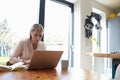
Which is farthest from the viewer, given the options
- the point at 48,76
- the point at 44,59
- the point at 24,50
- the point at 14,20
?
the point at 14,20

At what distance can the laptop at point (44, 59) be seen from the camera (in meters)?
1.45

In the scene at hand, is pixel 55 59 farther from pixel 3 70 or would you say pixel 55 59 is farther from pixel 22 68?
pixel 3 70

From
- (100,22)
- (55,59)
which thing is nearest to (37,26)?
(55,59)

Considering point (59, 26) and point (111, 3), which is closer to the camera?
point (59, 26)

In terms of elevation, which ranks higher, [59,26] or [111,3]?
[111,3]

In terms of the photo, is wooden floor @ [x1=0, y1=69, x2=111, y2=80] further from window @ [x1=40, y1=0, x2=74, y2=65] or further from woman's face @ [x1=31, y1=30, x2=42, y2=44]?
window @ [x1=40, y1=0, x2=74, y2=65]

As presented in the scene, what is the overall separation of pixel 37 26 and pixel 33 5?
1191 millimetres

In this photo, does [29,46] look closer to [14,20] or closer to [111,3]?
[14,20]

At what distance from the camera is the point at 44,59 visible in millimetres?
1510

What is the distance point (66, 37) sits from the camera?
389 cm

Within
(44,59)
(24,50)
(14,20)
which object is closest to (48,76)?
(44,59)

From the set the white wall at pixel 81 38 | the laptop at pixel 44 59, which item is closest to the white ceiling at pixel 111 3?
the white wall at pixel 81 38

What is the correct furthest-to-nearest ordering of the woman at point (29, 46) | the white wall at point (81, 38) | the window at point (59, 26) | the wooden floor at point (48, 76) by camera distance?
the white wall at point (81, 38) < the window at point (59, 26) < the woman at point (29, 46) < the wooden floor at point (48, 76)

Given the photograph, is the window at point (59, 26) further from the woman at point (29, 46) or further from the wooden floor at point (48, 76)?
the wooden floor at point (48, 76)
